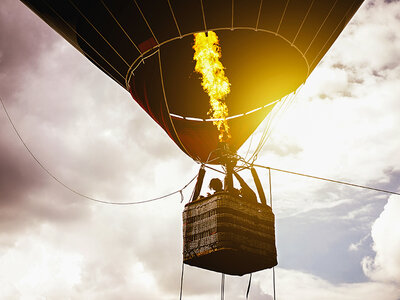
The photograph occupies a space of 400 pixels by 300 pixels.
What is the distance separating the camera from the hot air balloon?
23.1 ft

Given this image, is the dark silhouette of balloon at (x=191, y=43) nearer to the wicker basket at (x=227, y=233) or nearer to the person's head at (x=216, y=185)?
the person's head at (x=216, y=185)

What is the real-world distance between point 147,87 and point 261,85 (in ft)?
8.11

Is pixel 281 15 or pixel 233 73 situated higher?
pixel 233 73

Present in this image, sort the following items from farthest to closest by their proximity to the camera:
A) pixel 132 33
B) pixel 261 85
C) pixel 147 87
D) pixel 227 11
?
pixel 261 85, pixel 147 87, pixel 132 33, pixel 227 11

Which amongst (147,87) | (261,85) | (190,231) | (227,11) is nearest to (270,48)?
(261,85)

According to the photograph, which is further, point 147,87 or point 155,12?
point 147,87

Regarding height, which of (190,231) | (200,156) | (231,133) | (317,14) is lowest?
(190,231)

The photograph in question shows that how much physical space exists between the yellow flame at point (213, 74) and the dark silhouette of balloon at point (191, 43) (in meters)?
0.19

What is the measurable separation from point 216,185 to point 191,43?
3152 mm

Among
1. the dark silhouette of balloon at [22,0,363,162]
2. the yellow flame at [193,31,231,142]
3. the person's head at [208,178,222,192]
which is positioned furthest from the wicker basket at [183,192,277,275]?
the yellow flame at [193,31,231,142]

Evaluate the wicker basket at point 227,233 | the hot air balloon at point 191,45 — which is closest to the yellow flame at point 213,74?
the hot air balloon at point 191,45

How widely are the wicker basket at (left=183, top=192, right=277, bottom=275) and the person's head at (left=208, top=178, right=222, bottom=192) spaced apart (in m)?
0.35

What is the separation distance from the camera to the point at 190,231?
7098 mm

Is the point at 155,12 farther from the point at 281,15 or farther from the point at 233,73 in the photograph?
the point at 233,73
